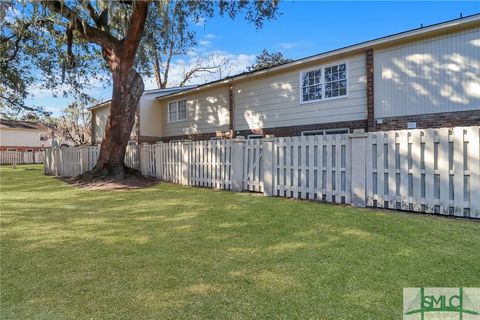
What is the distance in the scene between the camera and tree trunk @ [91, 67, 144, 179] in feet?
41.1

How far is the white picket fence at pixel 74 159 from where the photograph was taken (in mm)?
14904

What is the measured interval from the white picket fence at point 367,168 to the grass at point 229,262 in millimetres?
500

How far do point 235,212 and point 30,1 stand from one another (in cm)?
969

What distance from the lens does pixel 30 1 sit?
10.6 metres

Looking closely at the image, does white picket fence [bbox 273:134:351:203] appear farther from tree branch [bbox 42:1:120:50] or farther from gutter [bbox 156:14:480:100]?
tree branch [bbox 42:1:120:50]

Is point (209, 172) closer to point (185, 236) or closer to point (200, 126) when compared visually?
point (185, 236)

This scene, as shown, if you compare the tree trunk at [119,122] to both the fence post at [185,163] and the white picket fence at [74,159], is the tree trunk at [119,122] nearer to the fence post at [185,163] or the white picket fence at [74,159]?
the white picket fence at [74,159]

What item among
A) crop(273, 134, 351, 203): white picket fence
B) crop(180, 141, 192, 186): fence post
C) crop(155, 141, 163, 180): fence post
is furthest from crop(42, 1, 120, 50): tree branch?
crop(273, 134, 351, 203): white picket fence

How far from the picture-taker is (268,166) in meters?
8.55

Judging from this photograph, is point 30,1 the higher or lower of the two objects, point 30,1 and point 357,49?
the higher

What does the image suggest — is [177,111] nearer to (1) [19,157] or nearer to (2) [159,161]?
(2) [159,161]

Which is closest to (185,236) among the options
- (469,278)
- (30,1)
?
(469,278)

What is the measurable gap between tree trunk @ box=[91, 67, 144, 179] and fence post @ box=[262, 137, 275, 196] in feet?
20.6

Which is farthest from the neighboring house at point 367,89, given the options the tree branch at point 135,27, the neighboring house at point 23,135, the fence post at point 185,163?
the neighboring house at point 23,135
